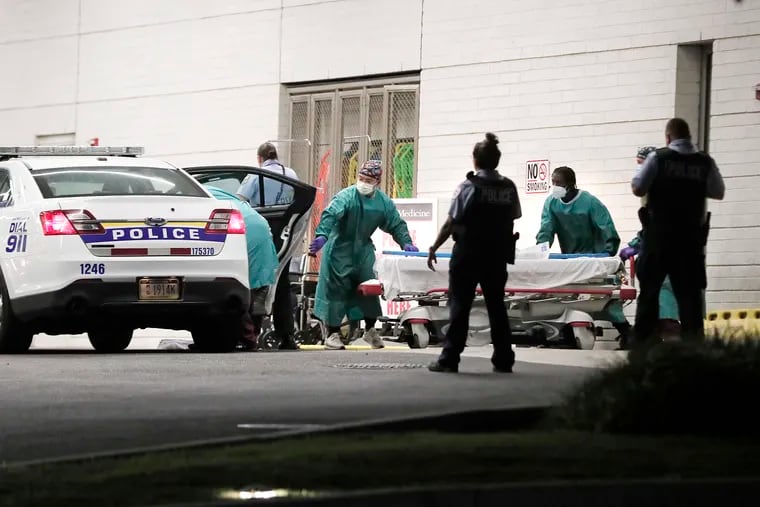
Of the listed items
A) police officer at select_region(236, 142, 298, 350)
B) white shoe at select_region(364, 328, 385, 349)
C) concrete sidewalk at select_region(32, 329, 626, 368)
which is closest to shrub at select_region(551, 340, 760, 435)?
concrete sidewalk at select_region(32, 329, 626, 368)

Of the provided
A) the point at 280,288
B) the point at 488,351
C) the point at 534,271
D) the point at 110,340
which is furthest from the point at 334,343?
the point at 110,340

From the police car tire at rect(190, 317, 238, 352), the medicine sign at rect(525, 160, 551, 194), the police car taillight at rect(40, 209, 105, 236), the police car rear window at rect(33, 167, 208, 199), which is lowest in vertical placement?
the police car tire at rect(190, 317, 238, 352)

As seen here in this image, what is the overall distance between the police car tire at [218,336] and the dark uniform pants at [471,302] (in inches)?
132

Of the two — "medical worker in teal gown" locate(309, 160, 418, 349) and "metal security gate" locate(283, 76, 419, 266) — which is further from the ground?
"metal security gate" locate(283, 76, 419, 266)

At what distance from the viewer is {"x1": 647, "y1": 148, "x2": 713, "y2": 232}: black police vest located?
12.1 metres

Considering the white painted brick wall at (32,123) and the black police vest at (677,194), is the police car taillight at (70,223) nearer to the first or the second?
the black police vest at (677,194)

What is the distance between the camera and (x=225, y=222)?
14.3 meters

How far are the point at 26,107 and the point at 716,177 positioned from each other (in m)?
19.1

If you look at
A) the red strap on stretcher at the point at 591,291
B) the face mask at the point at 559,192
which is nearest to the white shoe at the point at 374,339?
the red strap on stretcher at the point at 591,291

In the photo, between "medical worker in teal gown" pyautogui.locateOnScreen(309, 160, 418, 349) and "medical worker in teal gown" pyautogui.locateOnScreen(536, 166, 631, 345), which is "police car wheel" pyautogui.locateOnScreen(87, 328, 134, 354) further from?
"medical worker in teal gown" pyautogui.locateOnScreen(536, 166, 631, 345)

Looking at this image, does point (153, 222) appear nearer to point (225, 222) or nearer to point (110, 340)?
point (225, 222)

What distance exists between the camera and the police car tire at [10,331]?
14.2 meters

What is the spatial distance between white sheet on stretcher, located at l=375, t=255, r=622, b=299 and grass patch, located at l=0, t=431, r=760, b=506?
1013 centimetres

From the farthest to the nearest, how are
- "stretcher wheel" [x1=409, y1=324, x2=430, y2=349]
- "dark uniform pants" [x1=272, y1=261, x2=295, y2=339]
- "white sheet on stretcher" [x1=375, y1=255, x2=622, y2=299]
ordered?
"stretcher wheel" [x1=409, y1=324, x2=430, y2=349], "white sheet on stretcher" [x1=375, y1=255, x2=622, y2=299], "dark uniform pants" [x1=272, y1=261, x2=295, y2=339]
